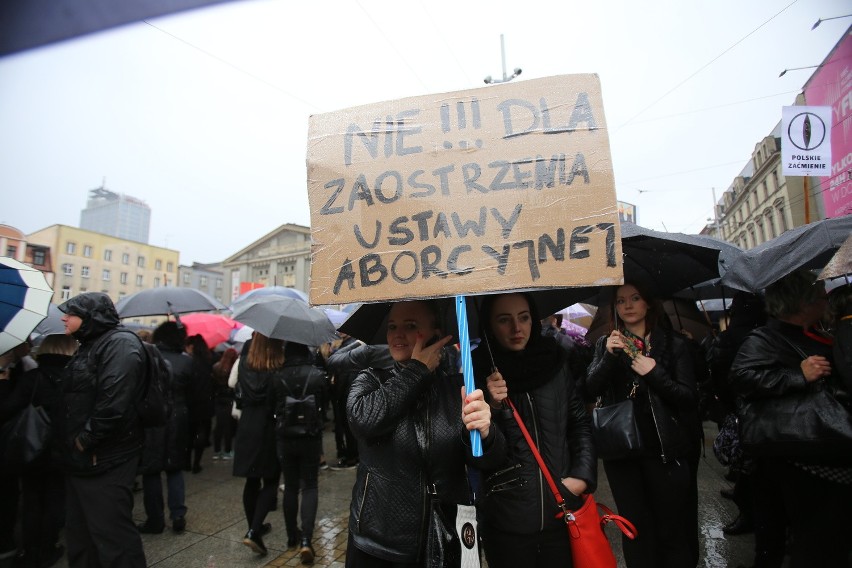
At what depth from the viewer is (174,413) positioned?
4.98 m

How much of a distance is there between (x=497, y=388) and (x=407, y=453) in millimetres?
496

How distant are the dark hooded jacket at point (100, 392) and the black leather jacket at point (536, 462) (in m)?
2.48

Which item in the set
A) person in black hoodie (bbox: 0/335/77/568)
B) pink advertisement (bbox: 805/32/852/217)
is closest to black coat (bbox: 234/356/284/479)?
person in black hoodie (bbox: 0/335/77/568)

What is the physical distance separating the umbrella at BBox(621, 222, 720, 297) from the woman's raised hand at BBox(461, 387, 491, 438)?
1826 millimetres

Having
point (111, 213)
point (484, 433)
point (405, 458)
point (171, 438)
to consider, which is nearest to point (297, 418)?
point (171, 438)

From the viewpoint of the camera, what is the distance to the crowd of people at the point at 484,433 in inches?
77.8

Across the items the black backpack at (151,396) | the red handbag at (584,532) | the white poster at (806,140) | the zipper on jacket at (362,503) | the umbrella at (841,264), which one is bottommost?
the red handbag at (584,532)

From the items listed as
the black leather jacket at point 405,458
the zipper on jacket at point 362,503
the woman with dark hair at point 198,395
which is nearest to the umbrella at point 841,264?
the black leather jacket at point 405,458

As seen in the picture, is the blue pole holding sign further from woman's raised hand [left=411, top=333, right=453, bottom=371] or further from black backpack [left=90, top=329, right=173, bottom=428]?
black backpack [left=90, top=329, right=173, bottom=428]

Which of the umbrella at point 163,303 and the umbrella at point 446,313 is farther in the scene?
the umbrella at point 163,303

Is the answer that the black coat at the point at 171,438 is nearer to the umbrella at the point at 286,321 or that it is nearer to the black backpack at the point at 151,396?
the black backpack at the point at 151,396

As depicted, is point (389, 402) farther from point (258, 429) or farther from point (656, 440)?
point (258, 429)

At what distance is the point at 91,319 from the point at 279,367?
4.95 feet

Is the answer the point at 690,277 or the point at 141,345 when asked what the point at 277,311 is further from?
the point at 690,277
